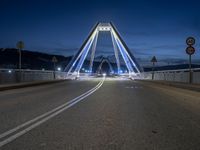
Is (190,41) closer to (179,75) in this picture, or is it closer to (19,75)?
(179,75)

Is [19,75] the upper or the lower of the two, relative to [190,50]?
lower

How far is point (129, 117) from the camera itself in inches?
388

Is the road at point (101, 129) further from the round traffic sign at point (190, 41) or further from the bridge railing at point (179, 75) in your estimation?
the bridge railing at point (179, 75)

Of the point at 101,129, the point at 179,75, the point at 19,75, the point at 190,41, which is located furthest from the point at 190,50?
the point at 101,129

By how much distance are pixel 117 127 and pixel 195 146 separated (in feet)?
7.50

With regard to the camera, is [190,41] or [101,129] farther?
[190,41]

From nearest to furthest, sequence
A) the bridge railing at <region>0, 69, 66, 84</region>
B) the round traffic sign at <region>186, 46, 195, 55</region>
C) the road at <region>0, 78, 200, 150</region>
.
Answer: the road at <region>0, 78, 200, 150</region>, the round traffic sign at <region>186, 46, 195, 55</region>, the bridge railing at <region>0, 69, 66, 84</region>

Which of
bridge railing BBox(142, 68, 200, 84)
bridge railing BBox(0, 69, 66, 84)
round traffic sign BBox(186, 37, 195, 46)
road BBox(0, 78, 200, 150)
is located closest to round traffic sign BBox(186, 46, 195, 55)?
round traffic sign BBox(186, 37, 195, 46)

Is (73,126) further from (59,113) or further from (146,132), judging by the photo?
(59,113)

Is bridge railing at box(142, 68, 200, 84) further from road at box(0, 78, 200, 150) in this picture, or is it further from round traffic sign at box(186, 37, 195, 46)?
road at box(0, 78, 200, 150)

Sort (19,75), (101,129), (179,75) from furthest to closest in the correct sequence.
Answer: (179,75), (19,75), (101,129)

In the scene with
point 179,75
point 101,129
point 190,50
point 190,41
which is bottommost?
point 101,129

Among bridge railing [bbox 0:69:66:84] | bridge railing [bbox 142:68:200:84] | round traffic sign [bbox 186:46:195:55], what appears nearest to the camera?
round traffic sign [bbox 186:46:195:55]

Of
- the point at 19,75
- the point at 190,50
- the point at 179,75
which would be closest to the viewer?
the point at 190,50
